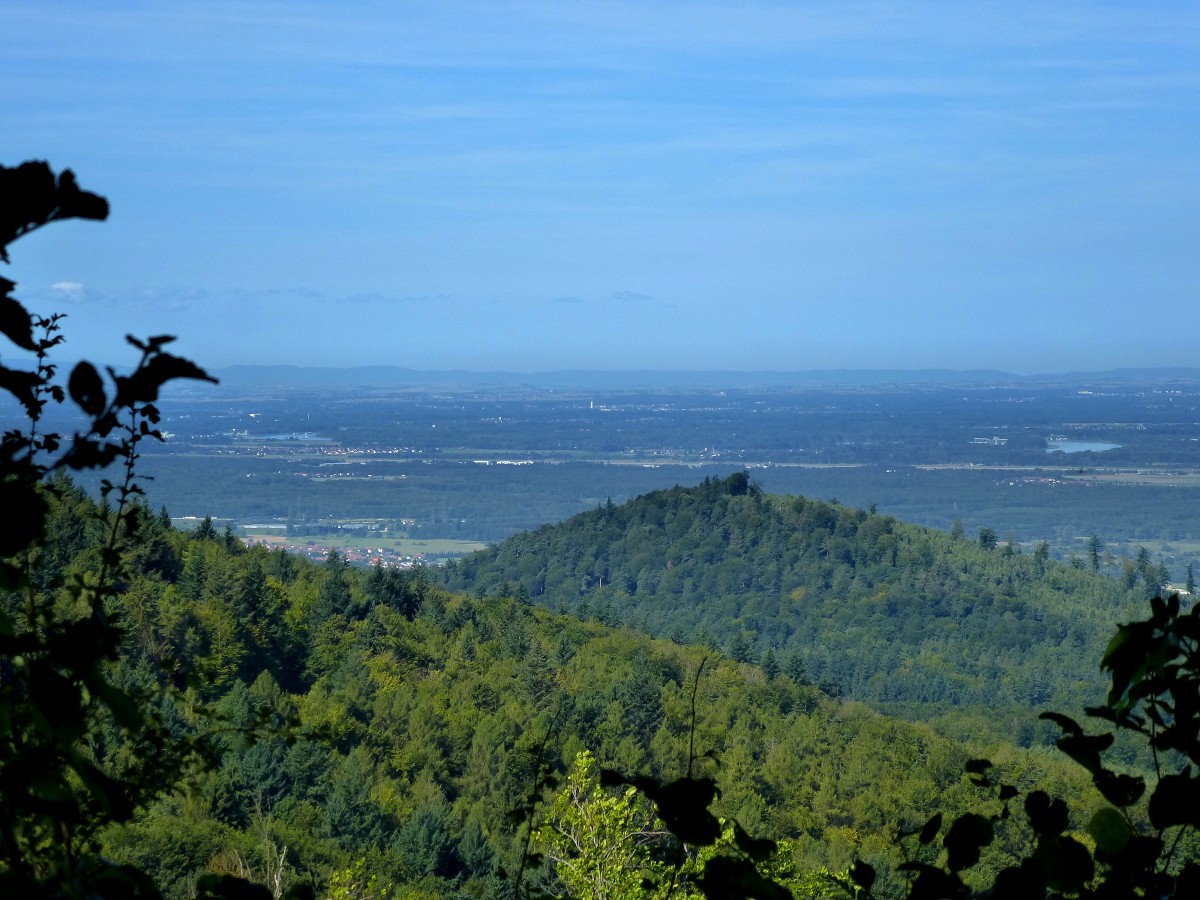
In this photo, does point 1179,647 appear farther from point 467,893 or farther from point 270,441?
point 270,441

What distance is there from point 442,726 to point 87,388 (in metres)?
31.3

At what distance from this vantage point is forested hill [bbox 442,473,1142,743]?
5819 cm

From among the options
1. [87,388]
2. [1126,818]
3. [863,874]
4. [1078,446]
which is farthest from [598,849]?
[1078,446]

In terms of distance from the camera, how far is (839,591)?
7162cm

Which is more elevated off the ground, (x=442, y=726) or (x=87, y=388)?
(x=87, y=388)

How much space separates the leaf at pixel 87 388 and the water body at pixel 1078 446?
13455cm

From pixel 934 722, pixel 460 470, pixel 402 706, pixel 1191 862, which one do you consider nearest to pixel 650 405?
pixel 460 470

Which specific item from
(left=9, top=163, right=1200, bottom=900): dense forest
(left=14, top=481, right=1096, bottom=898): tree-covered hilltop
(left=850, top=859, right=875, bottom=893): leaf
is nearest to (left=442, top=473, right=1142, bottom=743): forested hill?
(left=9, top=163, right=1200, bottom=900): dense forest

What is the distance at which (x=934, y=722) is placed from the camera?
4750 cm

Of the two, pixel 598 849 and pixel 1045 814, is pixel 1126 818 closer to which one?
pixel 1045 814

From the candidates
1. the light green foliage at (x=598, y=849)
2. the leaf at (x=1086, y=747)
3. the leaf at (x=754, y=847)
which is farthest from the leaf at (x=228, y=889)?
the light green foliage at (x=598, y=849)

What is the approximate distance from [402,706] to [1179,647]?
1238 inches

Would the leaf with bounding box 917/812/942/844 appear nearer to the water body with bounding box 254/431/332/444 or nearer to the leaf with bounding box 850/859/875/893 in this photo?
the leaf with bounding box 850/859/875/893

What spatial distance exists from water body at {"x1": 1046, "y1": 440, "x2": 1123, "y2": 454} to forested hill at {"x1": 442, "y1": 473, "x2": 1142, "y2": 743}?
194 ft
